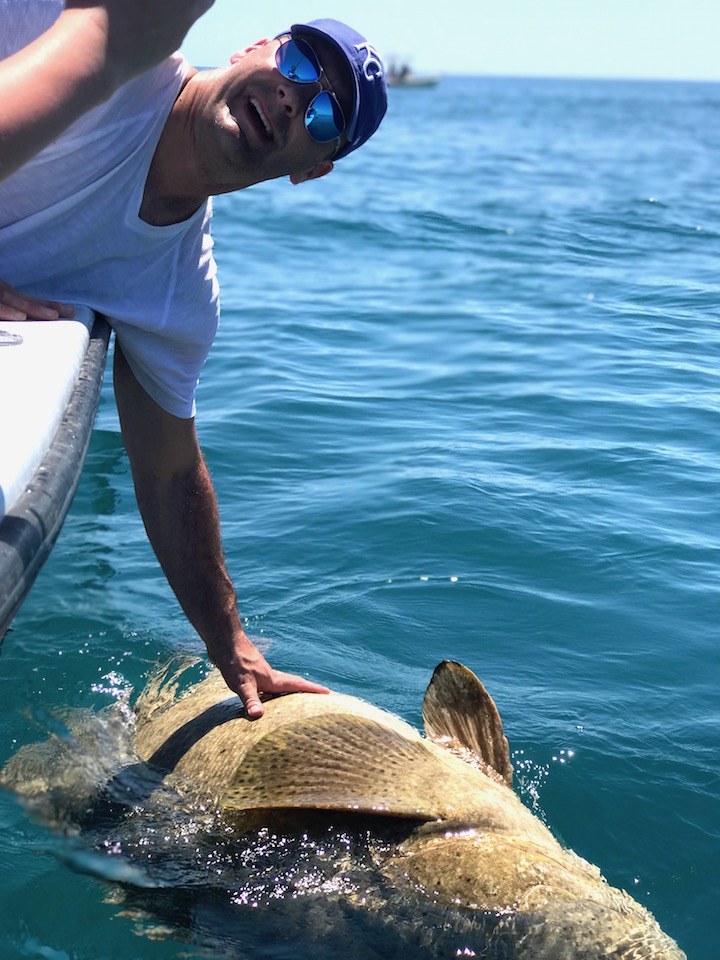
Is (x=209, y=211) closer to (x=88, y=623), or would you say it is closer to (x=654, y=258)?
(x=88, y=623)

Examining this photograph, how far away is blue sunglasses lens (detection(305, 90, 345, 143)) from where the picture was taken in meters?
3.11

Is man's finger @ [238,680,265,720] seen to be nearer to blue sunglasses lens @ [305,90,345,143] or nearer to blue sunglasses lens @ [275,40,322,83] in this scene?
blue sunglasses lens @ [305,90,345,143]

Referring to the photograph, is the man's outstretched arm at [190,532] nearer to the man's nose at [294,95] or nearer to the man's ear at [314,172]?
the man's ear at [314,172]

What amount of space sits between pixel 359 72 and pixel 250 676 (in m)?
1.96

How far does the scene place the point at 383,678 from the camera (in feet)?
16.5

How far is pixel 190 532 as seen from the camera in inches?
159

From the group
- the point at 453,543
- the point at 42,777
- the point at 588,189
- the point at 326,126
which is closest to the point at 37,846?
the point at 42,777

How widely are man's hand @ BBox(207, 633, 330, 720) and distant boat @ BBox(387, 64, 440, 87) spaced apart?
111m

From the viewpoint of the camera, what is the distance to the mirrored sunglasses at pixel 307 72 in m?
3.10

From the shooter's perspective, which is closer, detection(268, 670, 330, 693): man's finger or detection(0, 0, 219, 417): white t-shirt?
detection(0, 0, 219, 417): white t-shirt

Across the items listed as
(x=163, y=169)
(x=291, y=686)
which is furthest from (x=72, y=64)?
(x=291, y=686)

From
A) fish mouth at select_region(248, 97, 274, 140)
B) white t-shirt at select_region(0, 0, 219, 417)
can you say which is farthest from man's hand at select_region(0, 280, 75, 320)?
fish mouth at select_region(248, 97, 274, 140)

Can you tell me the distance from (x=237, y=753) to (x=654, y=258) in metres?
11.6

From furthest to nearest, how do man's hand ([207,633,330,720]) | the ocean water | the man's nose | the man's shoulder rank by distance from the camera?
the ocean water → man's hand ([207,633,330,720]) → the man's nose → the man's shoulder
